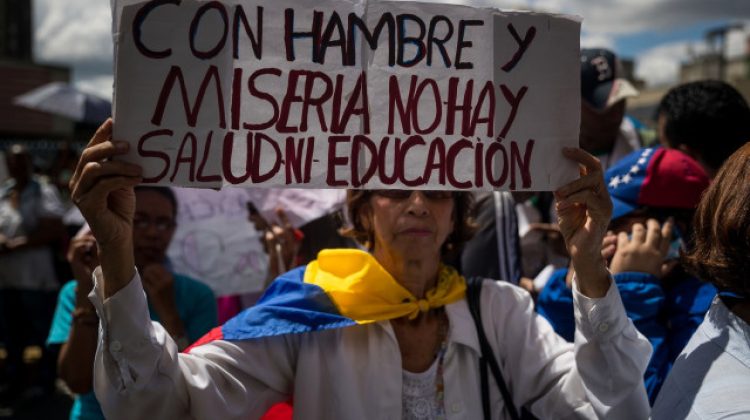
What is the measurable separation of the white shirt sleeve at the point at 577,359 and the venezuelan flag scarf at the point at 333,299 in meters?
0.18

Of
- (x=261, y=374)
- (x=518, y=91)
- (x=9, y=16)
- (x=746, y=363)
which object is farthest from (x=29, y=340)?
(x=9, y=16)

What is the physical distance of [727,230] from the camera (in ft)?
4.63

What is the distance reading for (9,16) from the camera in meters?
30.8

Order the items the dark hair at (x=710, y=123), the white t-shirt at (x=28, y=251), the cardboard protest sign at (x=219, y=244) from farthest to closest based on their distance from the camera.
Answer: the white t-shirt at (x=28, y=251) < the cardboard protest sign at (x=219, y=244) < the dark hair at (x=710, y=123)

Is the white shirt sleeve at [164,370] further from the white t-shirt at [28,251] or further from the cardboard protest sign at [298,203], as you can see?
the white t-shirt at [28,251]

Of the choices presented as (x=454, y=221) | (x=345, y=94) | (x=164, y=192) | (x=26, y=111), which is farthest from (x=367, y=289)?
(x=26, y=111)

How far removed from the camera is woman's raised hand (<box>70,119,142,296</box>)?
62.7 inches

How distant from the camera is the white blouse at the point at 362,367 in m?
1.67

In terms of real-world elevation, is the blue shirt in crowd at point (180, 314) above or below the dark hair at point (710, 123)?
below

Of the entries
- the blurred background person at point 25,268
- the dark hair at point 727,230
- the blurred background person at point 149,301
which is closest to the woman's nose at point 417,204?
the dark hair at point 727,230

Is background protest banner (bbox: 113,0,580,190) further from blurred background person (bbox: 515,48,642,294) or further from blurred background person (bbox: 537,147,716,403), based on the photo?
blurred background person (bbox: 515,48,642,294)

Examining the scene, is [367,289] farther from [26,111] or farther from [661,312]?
[26,111]

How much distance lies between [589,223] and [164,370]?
1.07m

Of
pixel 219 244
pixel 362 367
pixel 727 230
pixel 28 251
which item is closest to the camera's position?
pixel 727 230
